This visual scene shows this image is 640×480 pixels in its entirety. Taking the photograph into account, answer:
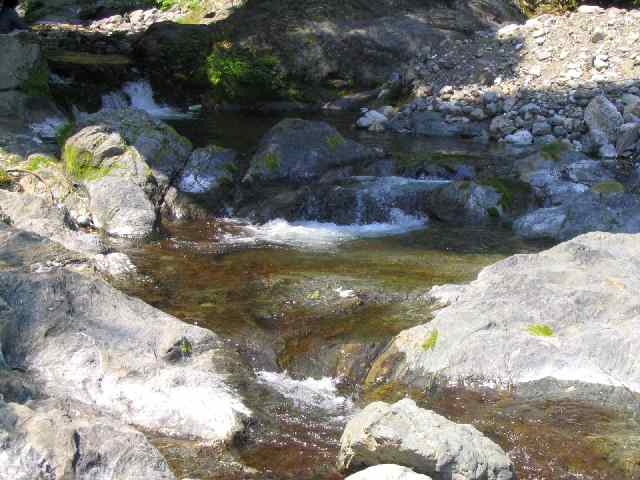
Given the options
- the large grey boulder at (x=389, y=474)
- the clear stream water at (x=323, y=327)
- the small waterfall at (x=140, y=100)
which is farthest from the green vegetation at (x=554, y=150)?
the large grey boulder at (x=389, y=474)

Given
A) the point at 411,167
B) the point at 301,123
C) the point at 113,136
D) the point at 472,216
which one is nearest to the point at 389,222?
the point at 472,216

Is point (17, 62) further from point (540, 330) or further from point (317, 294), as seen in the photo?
point (540, 330)

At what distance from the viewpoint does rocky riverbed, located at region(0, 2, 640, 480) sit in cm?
477

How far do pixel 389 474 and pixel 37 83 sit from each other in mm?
11396

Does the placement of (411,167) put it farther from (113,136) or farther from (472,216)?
(113,136)

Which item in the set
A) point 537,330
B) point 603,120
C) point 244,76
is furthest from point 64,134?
point 603,120

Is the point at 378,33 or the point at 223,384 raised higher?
the point at 223,384

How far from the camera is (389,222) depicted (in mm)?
10758

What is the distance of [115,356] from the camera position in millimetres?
5375

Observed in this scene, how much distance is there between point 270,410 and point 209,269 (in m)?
3.20

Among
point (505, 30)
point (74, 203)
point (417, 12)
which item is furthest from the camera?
point (417, 12)

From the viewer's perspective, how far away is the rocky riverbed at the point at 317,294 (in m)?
4.77

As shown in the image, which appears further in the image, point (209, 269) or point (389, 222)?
point (389, 222)

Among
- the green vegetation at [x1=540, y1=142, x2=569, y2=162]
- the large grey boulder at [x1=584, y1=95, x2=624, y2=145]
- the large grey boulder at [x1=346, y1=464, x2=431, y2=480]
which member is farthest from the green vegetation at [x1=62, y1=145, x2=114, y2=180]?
the large grey boulder at [x1=584, y1=95, x2=624, y2=145]
